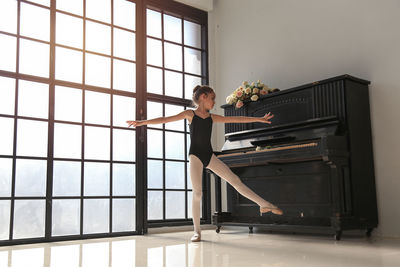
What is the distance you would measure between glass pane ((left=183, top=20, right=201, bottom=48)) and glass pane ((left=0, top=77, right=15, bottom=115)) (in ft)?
8.31

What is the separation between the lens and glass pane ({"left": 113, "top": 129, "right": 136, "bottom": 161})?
5191mm

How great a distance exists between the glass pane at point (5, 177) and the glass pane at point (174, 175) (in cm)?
194

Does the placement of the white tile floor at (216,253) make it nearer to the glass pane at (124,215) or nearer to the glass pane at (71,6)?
the glass pane at (124,215)

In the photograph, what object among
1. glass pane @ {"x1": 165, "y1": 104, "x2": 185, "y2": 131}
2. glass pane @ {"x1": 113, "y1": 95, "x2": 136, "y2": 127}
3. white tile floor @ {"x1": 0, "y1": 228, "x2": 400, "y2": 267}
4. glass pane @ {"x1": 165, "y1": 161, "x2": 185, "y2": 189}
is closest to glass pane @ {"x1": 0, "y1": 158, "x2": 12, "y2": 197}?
white tile floor @ {"x1": 0, "y1": 228, "x2": 400, "y2": 267}

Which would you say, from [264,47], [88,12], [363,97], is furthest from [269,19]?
[88,12]

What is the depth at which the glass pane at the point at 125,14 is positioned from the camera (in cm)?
546

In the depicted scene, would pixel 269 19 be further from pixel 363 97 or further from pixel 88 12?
pixel 88 12

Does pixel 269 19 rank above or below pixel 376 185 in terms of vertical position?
above

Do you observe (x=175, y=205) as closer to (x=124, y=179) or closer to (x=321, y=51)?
(x=124, y=179)

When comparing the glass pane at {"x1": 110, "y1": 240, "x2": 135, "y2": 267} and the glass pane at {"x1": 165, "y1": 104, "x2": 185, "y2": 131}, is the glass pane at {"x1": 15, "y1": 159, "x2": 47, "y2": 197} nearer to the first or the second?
the glass pane at {"x1": 110, "y1": 240, "x2": 135, "y2": 267}

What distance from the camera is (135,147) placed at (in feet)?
17.5

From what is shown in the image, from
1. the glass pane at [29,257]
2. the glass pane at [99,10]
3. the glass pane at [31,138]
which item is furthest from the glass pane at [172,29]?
the glass pane at [29,257]

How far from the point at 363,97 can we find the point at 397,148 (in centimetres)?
60

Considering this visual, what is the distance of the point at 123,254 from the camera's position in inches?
128
